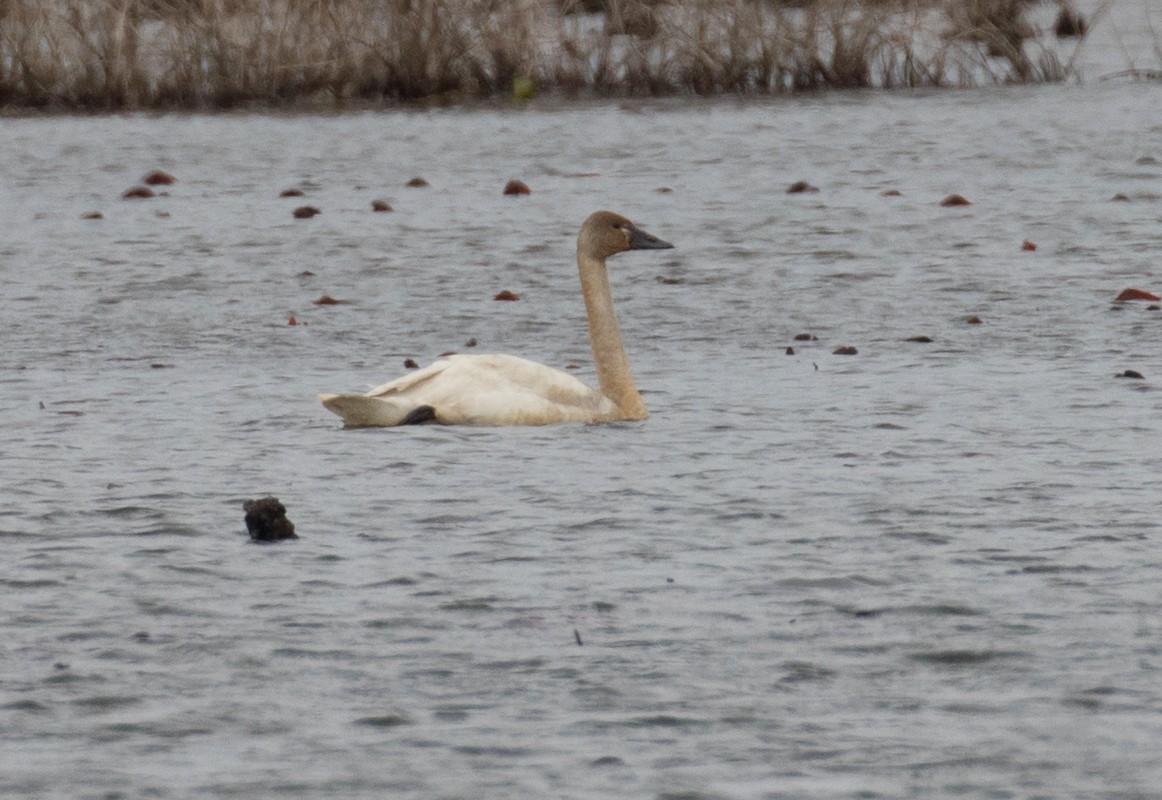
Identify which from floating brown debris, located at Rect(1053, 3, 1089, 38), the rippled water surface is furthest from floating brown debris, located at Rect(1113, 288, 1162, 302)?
floating brown debris, located at Rect(1053, 3, 1089, 38)

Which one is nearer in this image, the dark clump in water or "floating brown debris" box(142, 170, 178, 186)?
the dark clump in water

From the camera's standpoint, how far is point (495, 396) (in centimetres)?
1032

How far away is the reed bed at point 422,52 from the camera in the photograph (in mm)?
25438

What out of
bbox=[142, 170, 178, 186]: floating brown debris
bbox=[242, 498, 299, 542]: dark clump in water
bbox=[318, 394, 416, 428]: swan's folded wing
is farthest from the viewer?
bbox=[142, 170, 178, 186]: floating brown debris

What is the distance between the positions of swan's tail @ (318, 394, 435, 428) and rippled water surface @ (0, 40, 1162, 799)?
6 cm

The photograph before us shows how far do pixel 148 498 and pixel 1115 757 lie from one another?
4.30 m

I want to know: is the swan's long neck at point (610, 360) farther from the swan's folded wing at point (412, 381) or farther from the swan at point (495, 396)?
the swan's folded wing at point (412, 381)

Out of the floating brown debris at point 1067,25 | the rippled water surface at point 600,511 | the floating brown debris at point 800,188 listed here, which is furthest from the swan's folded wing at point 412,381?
the floating brown debris at point 1067,25

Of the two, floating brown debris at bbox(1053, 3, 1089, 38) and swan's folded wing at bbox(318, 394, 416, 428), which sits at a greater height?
floating brown debris at bbox(1053, 3, 1089, 38)

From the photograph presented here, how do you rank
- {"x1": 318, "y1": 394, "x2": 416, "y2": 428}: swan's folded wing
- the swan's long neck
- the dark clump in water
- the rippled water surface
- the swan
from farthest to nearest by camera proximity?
1. the swan's long neck
2. the swan
3. {"x1": 318, "y1": 394, "x2": 416, "y2": 428}: swan's folded wing
4. the dark clump in water
5. the rippled water surface

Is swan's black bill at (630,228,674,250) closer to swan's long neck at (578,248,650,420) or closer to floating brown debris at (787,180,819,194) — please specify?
swan's long neck at (578,248,650,420)

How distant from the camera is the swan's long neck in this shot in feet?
34.9

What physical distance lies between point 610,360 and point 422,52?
16121mm

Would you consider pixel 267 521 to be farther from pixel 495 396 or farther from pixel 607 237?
pixel 607 237
